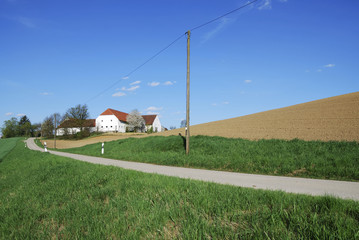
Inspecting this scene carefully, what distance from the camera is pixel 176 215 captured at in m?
3.37

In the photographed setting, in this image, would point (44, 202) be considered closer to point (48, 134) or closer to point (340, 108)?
point (340, 108)

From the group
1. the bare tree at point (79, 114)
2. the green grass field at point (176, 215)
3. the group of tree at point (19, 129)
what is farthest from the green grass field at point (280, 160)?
the group of tree at point (19, 129)

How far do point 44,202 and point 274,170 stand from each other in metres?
7.84

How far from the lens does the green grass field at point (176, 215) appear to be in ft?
8.77

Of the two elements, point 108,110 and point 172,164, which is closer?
point 172,164

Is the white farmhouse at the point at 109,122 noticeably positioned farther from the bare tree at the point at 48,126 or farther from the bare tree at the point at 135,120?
the bare tree at the point at 48,126

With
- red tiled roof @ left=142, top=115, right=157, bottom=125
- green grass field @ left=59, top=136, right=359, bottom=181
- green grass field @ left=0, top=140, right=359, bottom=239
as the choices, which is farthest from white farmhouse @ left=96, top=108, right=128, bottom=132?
green grass field @ left=0, top=140, right=359, bottom=239

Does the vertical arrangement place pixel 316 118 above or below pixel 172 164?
above

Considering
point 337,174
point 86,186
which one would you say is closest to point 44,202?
point 86,186

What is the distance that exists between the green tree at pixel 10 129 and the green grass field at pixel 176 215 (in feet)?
444

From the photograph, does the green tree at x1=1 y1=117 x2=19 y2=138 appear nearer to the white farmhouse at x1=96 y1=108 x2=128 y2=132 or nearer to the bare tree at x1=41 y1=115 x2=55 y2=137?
the bare tree at x1=41 y1=115 x2=55 y2=137

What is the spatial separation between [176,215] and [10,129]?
143m

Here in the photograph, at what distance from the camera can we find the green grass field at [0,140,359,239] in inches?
105

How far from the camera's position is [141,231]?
309 cm
